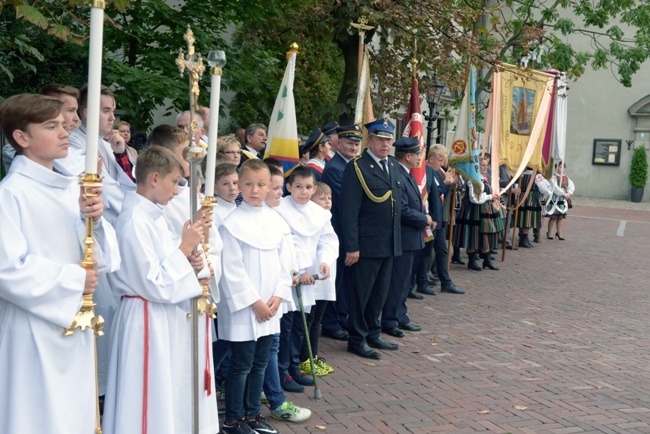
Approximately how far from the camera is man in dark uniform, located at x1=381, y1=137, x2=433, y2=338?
323 inches

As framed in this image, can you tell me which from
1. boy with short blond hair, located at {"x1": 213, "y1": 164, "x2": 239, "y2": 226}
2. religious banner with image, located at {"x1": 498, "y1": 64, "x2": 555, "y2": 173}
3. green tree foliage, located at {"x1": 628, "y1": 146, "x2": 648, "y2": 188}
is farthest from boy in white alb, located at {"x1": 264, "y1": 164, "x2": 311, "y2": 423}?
green tree foliage, located at {"x1": 628, "y1": 146, "x2": 648, "y2": 188}

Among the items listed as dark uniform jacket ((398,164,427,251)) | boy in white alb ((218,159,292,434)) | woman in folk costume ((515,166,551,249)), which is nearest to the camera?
boy in white alb ((218,159,292,434))

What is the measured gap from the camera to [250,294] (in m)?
5.00

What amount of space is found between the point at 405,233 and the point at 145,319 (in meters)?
4.60

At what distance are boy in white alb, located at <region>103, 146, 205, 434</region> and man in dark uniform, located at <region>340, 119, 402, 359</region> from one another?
A: 352 centimetres

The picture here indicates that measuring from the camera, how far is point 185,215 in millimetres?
4613

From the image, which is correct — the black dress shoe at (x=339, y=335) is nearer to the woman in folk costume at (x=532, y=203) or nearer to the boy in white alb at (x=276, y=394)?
the boy in white alb at (x=276, y=394)

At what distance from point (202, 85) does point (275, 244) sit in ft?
23.4

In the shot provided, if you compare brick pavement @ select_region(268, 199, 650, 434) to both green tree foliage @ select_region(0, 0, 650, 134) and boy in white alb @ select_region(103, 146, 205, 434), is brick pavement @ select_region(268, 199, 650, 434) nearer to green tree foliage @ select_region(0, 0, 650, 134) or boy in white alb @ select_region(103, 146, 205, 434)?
boy in white alb @ select_region(103, 146, 205, 434)

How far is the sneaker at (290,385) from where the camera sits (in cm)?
629

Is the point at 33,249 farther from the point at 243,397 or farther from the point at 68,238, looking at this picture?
the point at 243,397

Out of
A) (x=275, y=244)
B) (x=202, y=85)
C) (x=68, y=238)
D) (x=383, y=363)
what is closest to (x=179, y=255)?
(x=68, y=238)

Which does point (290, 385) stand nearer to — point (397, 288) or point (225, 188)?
point (225, 188)

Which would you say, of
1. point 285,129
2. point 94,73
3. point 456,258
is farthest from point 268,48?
point 94,73
